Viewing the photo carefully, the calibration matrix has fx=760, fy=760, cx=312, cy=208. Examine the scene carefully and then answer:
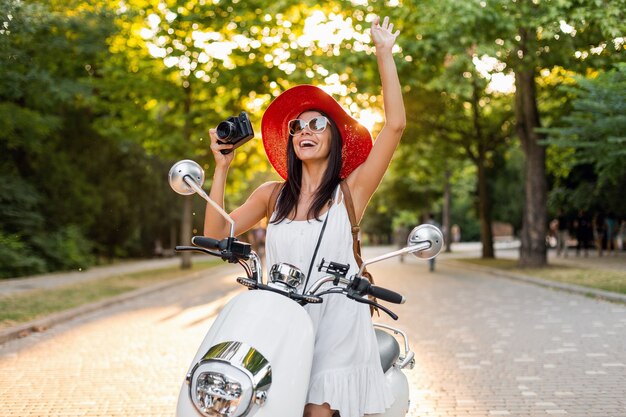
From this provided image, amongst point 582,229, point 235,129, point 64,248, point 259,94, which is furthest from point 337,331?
point 582,229

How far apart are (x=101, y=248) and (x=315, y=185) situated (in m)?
27.7

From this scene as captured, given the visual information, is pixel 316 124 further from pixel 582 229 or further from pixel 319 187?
pixel 582 229

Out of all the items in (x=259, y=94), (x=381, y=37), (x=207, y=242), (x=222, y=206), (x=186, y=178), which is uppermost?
(x=259, y=94)

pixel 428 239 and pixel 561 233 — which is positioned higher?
pixel 428 239

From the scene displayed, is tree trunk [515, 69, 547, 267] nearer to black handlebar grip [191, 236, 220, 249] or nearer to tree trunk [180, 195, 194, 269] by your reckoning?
tree trunk [180, 195, 194, 269]

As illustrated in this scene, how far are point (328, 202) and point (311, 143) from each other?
292mm

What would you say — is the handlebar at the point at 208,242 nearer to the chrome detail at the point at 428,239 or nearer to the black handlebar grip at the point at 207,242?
the black handlebar grip at the point at 207,242

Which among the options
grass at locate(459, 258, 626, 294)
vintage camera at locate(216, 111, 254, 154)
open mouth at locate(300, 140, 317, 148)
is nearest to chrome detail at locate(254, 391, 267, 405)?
vintage camera at locate(216, 111, 254, 154)

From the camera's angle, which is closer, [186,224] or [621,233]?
[186,224]

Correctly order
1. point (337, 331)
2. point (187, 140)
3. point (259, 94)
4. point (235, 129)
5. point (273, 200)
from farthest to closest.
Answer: point (187, 140) < point (259, 94) < point (273, 200) < point (235, 129) < point (337, 331)

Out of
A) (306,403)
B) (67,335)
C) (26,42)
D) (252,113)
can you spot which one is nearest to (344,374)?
(306,403)

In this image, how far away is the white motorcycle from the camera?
2.25 metres

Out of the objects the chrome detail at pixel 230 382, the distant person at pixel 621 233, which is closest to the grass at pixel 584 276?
the distant person at pixel 621 233

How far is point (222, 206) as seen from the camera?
3.09m
